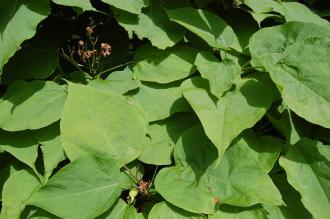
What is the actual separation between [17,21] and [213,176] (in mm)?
785

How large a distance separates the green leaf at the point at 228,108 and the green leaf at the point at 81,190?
0.33 meters

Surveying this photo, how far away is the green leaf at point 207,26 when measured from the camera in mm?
1578

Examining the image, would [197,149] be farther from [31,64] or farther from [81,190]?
[31,64]

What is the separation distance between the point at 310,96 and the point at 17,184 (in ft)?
3.25

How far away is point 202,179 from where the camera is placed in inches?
58.6

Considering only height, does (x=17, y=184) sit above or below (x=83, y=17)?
below

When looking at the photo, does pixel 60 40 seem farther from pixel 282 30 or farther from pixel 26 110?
pixel 282 30

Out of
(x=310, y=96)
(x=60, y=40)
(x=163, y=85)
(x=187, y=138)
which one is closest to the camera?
(x=310, y=96)

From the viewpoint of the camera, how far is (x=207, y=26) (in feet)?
5.33

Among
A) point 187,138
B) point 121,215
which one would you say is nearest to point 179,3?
point 187,138

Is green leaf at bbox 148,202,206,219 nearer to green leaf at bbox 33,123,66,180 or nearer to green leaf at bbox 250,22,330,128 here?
green leaf at bbox 33,123,66,180

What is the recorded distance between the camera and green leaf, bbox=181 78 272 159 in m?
1.38

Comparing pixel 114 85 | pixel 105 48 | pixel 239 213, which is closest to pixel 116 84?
pixel 114 85

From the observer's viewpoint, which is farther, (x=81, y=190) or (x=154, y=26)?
(x=154, y=26)
